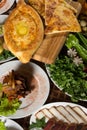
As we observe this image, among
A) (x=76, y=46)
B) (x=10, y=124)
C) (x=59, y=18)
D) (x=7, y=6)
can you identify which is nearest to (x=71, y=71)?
(x=76, y=46)

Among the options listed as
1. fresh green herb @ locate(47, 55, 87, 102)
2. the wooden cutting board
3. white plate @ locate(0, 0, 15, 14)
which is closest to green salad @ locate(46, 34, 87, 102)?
fresh green herb @ locate(47, 55, 87, 102)

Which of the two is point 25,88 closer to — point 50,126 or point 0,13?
point 50,126

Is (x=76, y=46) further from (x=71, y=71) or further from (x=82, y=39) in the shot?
(x=71, y=71)

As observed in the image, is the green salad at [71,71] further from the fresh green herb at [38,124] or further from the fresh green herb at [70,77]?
the fresh green herb at [38,124]

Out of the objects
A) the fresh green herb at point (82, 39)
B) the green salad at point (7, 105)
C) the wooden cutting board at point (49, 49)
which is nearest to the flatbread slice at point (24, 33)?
the wooden cutting board at point (49, 49)

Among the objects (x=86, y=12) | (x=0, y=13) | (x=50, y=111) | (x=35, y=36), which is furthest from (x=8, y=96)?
(x=86, y=12)

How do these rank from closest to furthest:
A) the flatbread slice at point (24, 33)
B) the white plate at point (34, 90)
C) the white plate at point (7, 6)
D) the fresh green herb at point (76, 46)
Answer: the flatbread slice at point (24, 33) < the white plate at point (34, 90) < the fresh green herb at point (76, 46) < the white plate at point (7, 6)
